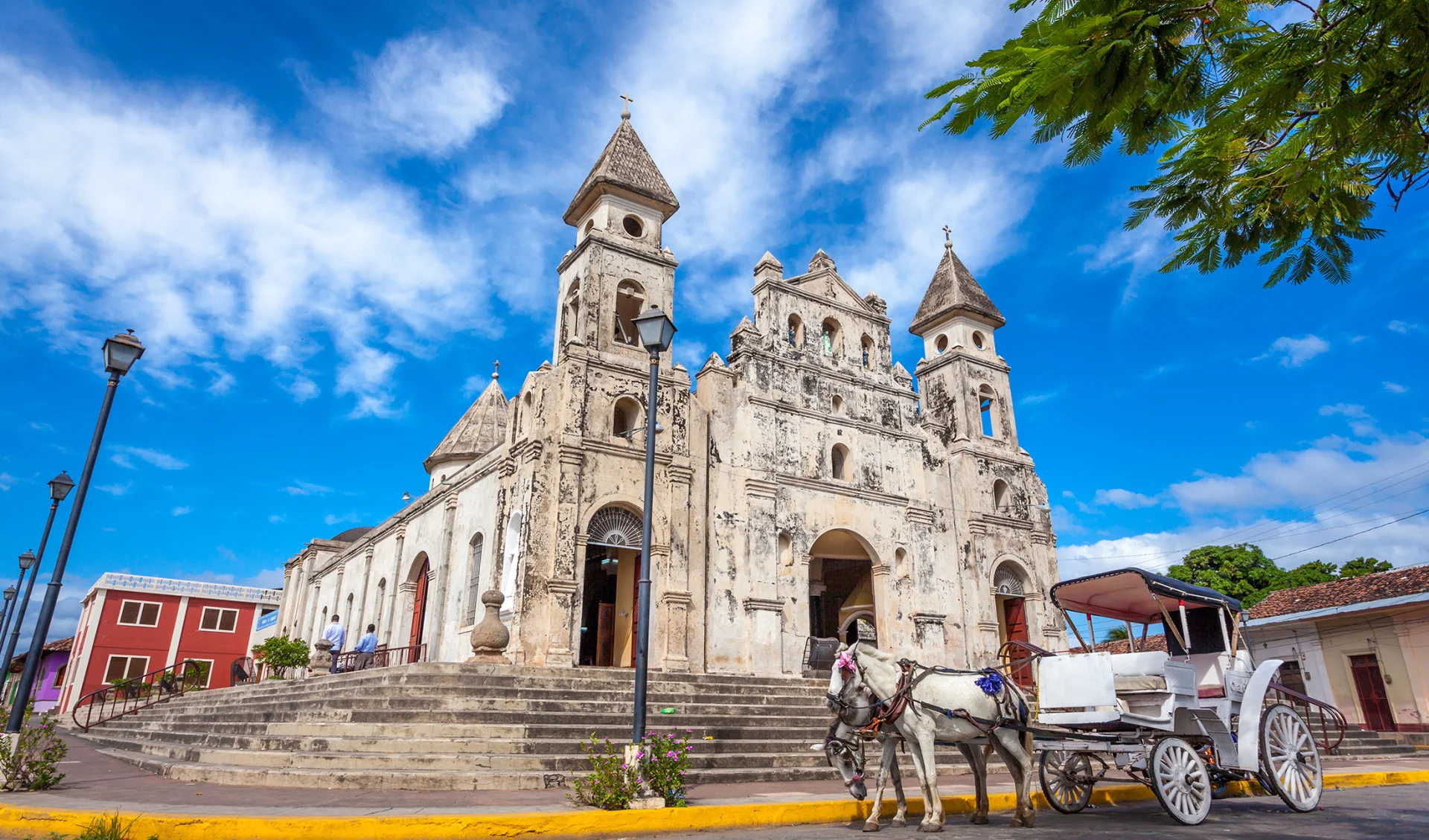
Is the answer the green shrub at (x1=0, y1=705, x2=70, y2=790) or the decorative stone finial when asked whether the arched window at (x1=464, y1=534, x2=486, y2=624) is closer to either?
the decorative stone finial

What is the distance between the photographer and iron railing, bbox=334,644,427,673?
17.8 metres

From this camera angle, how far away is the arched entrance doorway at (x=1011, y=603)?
21.7 m

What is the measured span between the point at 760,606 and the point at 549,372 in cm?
665

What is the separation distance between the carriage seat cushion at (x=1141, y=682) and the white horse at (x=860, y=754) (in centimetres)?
168

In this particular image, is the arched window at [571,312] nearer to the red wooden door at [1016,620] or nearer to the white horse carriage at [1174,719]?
the white horse carriage at [1174,719]

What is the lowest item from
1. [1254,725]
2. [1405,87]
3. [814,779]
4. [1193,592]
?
[814,779]

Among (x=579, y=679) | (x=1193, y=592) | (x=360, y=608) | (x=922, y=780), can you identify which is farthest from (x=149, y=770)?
(x=360, y=608)

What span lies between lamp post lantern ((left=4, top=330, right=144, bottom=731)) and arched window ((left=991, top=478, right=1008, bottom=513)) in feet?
64.0

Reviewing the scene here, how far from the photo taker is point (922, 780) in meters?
6.98

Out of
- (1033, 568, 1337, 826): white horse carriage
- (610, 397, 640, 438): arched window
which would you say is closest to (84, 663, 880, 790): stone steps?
(1033, 568, 1337, 826): white horse carriage

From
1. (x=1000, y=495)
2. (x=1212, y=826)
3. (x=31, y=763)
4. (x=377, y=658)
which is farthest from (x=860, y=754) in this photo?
(x=1000, y=495)

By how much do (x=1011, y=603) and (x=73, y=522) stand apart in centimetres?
2047

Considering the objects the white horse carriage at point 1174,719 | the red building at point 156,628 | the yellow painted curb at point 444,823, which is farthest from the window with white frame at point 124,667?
the white horse carriage at point 1174,719

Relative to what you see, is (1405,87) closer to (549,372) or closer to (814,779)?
(814,779)
